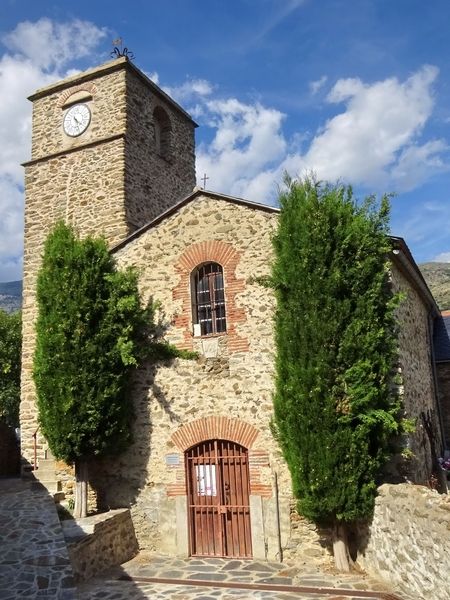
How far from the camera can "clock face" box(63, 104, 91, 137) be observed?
1529cm

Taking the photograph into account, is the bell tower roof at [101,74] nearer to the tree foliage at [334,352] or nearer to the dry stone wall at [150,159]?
the dry stone wall at [150,159]

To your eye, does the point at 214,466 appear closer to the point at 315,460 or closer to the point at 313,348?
the point at 315,460

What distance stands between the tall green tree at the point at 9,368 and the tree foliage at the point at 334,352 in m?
16.7

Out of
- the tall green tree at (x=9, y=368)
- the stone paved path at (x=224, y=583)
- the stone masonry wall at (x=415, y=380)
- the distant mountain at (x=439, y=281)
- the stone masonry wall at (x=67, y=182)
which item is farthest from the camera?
the distant mountain at (x=439, y=281)

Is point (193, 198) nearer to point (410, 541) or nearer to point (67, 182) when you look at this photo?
point (67, 182)

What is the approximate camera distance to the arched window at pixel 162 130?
16.6m

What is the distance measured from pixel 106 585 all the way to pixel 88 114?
12.4 m

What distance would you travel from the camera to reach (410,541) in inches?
285

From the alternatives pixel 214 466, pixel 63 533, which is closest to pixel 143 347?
pixel 214 466

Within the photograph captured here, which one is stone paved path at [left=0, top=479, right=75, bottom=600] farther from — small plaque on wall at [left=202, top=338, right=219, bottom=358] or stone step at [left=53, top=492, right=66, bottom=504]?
small plaque on wall at [left=202, top=338, right=219, bottom=358]

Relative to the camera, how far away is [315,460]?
873cm

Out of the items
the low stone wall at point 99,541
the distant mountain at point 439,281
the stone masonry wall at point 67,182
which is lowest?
the low stone wall at point 99,541

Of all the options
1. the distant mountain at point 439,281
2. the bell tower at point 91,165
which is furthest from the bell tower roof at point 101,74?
the distant mountain at point 439,281

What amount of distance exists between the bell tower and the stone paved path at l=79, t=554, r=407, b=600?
18.4 feet
